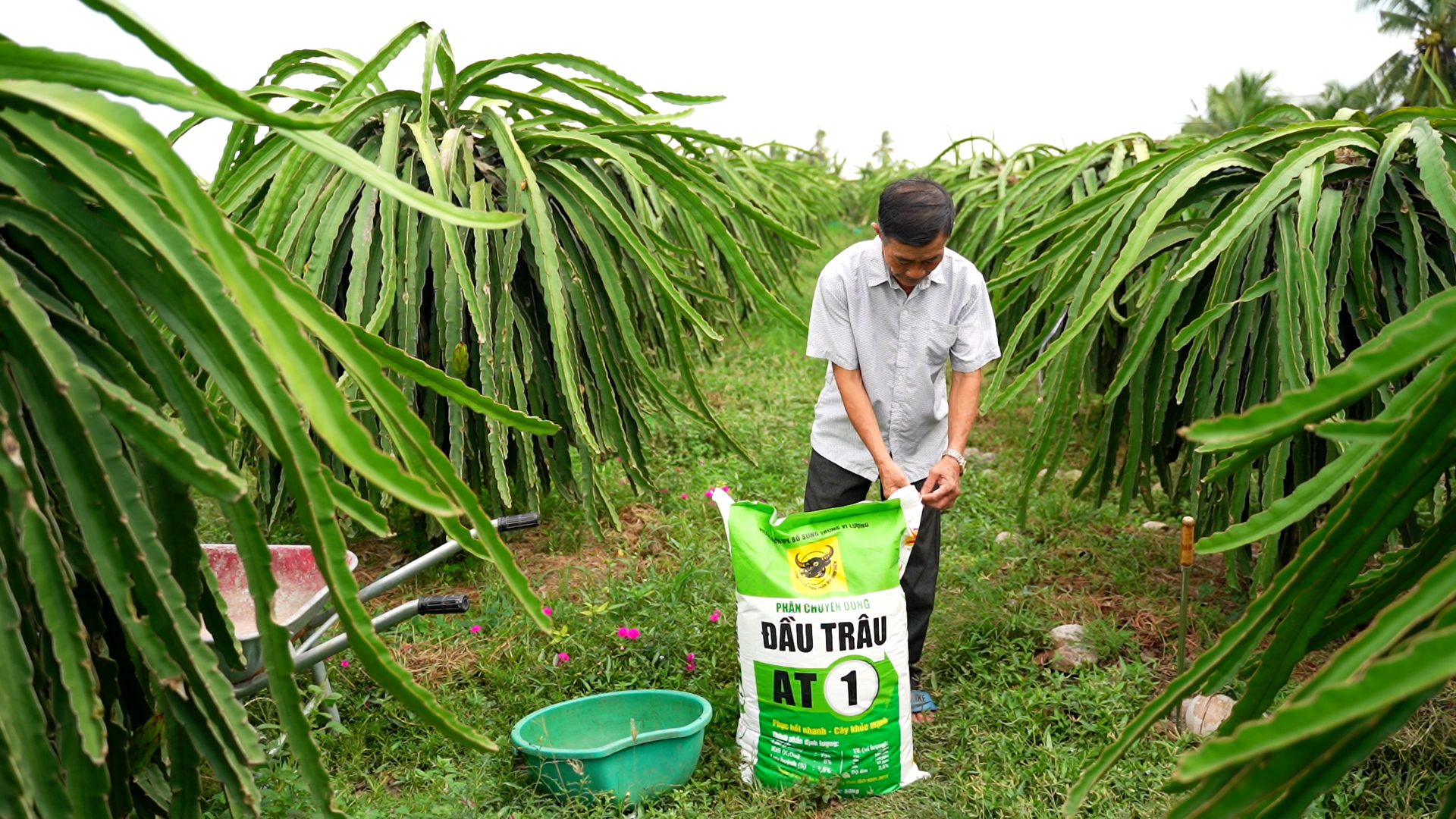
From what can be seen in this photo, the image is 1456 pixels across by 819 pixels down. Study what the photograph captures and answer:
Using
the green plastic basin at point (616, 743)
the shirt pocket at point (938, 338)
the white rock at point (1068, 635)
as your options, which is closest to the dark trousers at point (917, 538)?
the shirt pocket at point (938, 338)

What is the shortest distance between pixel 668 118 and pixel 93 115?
2.39 m

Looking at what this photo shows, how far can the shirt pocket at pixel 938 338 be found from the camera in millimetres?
2631

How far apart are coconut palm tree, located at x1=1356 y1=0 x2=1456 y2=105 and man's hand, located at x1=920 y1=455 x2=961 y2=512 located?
24863 millimetres

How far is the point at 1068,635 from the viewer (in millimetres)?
3076

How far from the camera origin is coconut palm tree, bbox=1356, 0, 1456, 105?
78.9 ft

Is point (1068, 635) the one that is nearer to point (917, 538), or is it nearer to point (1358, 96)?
point (917, 538)

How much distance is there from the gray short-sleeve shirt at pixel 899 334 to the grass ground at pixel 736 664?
64cm

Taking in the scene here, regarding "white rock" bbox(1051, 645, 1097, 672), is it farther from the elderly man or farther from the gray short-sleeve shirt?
the gray short-sleeve shirt

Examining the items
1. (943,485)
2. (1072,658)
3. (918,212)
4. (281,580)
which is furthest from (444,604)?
(1072,658)

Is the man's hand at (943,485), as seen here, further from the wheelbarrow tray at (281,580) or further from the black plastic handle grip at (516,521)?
the wheelbarrow tray at (281,580)

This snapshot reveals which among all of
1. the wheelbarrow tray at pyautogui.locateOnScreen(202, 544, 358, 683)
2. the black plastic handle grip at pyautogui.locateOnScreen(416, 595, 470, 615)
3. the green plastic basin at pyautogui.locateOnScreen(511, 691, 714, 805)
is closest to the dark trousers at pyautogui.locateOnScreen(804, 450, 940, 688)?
the green plastic basin at pyautogui.locateOnScreen(511, 691, 714, 805)

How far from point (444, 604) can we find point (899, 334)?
1.22m

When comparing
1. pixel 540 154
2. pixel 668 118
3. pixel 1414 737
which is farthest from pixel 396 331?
pixel 1414 737

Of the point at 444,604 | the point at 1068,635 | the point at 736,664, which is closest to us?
the point at 444,604
